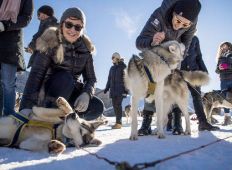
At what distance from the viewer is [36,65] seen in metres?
3.97

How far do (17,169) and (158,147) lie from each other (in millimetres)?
1533

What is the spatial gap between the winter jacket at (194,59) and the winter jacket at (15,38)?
2885 mm

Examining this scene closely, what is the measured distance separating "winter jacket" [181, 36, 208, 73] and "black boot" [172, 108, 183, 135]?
3.63 ft

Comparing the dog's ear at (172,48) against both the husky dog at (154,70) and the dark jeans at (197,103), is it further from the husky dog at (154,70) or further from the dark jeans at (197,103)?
the dark jeans at (197,103)

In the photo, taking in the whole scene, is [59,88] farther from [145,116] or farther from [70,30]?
[145,116]

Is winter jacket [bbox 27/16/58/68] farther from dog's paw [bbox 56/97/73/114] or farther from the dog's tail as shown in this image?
dog's paw [bbox 56/97/73/114]

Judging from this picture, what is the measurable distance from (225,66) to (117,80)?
9.51ft

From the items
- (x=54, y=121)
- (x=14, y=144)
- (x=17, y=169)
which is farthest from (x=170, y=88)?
(x=17, y=169)

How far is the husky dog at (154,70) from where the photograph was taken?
4.02 m

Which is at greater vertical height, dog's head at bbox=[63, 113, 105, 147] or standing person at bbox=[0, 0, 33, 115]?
standing person at bbox=[0, 0, 33, 115]

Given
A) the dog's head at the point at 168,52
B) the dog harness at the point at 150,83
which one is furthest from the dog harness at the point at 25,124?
the dog's head at the point at 168,52

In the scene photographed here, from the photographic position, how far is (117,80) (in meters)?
8.98

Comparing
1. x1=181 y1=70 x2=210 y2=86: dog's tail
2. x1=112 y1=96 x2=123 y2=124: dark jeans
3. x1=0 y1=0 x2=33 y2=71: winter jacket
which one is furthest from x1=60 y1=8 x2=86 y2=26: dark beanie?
x1=112 y1=96 x2=123 y2=124: dark jeans

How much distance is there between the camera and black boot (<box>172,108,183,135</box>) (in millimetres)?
4742
